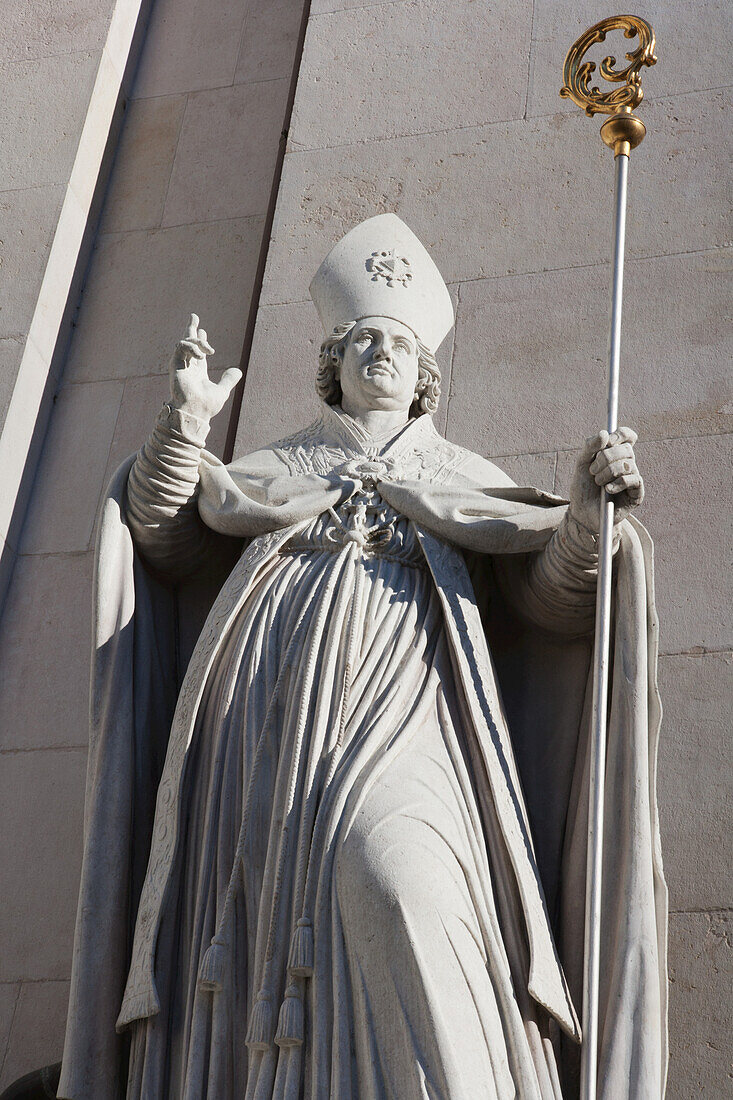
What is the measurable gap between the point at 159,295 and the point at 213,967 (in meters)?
3.29

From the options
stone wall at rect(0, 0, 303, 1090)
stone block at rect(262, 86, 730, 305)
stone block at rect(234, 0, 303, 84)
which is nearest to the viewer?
stone wall at rect(0, 0, 303, 1090)

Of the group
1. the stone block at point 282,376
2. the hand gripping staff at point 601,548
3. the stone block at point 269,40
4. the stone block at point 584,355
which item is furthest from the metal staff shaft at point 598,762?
the stone block at point 269,40

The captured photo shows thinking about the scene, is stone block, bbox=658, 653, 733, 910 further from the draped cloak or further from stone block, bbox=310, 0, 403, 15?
stone block, bbox=310, 0, 403, 15

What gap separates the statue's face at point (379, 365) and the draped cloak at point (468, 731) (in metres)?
0.10

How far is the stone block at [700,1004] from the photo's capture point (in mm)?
4047

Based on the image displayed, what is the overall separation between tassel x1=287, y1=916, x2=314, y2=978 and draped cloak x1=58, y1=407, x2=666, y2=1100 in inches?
4.3

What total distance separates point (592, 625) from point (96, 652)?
1.29m

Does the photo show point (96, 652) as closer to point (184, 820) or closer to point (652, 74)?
point (184, 820)

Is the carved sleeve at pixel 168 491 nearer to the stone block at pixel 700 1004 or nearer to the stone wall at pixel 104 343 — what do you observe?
the stone wall at pixel 104 343

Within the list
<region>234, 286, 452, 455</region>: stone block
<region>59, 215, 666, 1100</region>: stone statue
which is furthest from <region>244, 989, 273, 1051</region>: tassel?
<region>234, 286, 452, 455</region>: stone block

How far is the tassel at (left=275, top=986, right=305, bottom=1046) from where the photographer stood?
11.2 feet

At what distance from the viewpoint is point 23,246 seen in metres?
6.14

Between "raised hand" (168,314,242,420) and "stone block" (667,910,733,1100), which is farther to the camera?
"raised hand" (168,314,242,420)

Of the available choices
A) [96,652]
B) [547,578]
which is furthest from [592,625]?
[96,652]
